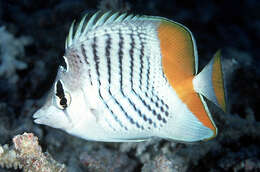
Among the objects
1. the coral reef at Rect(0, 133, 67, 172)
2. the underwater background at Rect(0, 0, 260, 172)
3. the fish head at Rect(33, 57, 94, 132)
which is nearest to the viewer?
the fish head at Rect(33, 57, 94, 132)

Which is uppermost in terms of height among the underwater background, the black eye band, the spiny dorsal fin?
the spiny dorsal fin

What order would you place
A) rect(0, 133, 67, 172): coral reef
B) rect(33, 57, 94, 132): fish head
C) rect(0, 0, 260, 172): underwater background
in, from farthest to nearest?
rect(0, 0, 260, 172): underwater background < rect(0, 133, 67, 172): coral reef < rect(33, 57, 94, 132): fish head

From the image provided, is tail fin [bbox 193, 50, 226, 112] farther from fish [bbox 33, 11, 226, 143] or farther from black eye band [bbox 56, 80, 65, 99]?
black eye band [bbox 56, 80, 65, 99]

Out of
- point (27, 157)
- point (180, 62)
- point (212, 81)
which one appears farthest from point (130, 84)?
point (27, 157)

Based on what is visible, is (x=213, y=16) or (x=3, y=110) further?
(x=213, y=16)

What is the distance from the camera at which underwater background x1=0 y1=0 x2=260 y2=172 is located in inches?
83.2

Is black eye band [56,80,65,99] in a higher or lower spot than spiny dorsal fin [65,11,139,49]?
lower

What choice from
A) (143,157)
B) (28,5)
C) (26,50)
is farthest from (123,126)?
(28,5)

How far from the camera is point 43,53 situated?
11.6 feet

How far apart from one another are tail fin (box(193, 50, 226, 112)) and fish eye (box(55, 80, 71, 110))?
26.4 inches

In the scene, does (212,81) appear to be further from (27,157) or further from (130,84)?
(27,157)

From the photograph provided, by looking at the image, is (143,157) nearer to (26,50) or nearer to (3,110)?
(3,110)

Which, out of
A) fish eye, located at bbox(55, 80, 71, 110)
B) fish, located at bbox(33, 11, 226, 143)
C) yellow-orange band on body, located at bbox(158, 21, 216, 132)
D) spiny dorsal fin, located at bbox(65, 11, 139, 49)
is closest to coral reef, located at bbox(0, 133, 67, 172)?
fish, located at bbox(33, 11, 226, 143)

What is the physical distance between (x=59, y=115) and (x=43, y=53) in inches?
93.8
